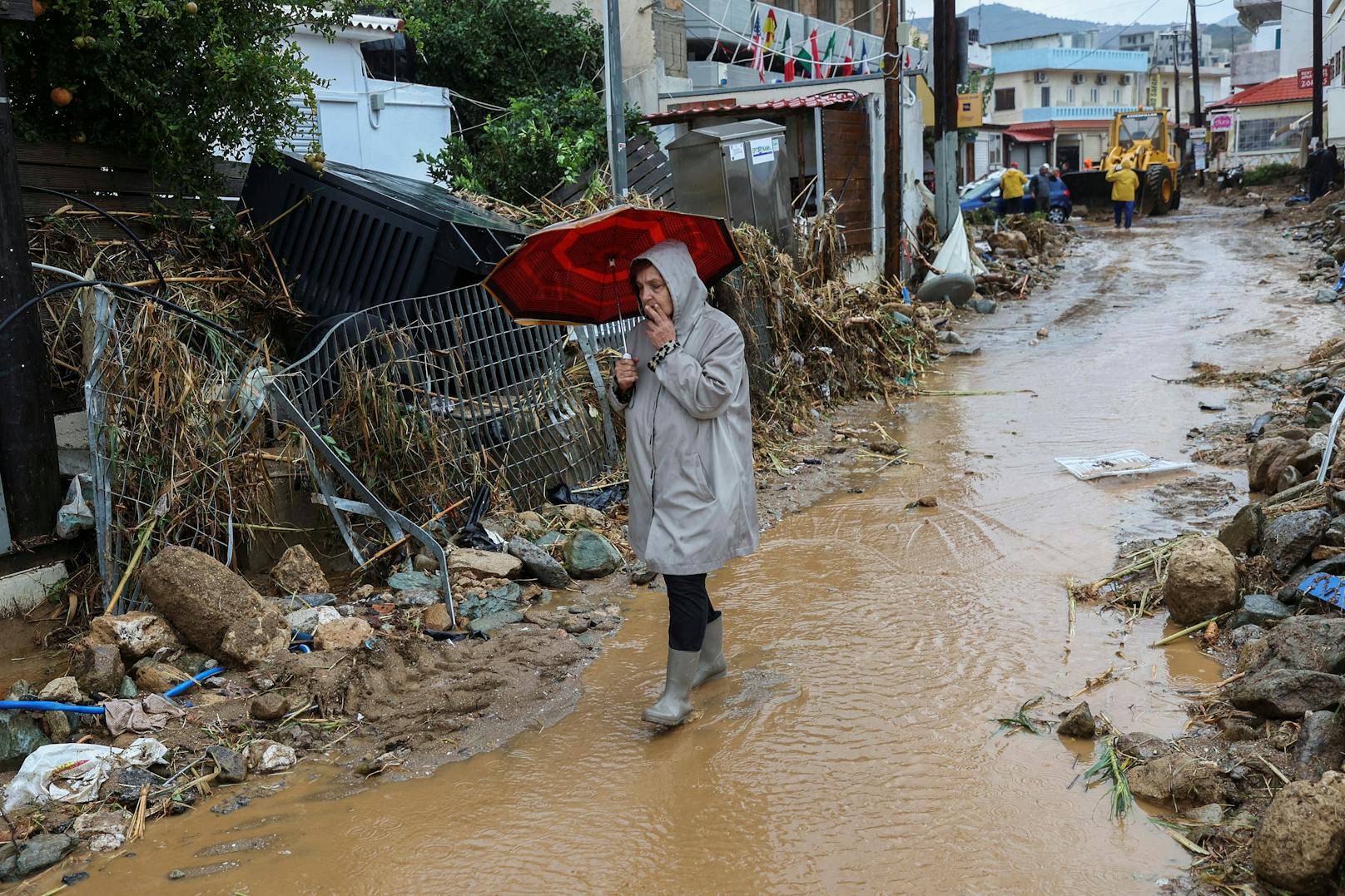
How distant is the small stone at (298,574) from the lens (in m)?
5.04

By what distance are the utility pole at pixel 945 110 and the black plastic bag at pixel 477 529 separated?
13294mm

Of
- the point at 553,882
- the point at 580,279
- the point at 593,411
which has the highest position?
the point at 580,279

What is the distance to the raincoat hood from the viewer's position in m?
3.74

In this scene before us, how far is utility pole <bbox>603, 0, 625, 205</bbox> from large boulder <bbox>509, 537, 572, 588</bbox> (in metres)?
3.11

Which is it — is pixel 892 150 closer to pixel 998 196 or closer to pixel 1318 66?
pixel 998 196

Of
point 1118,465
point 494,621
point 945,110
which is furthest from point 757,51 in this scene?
point 494,621

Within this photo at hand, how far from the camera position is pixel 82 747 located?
3.70 metres

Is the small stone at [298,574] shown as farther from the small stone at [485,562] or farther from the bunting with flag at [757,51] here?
the bunting with flag at [757,51]

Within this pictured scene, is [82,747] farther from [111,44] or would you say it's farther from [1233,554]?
[1233,554]

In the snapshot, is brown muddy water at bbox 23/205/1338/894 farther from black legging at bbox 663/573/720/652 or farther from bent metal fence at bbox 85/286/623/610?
bent metal fence at bbox 85/286/623/610

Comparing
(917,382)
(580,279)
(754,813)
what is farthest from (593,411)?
(917,382)

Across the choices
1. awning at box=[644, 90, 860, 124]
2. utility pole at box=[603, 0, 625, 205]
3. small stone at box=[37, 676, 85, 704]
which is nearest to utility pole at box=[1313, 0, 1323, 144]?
awning at box=[644, 90, 860, 124]

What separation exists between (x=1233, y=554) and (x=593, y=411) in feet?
11.7

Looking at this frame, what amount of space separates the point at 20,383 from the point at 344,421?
4.50 ft
